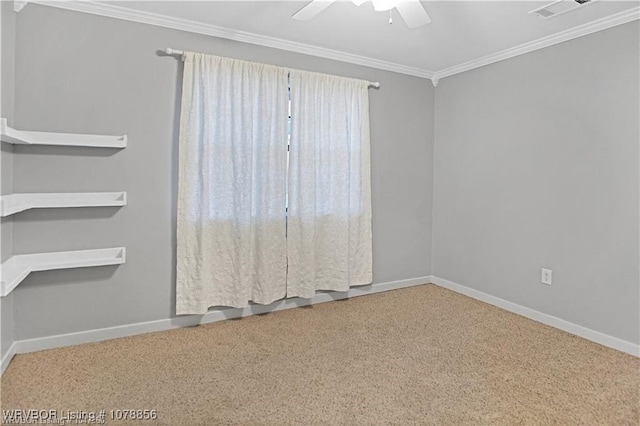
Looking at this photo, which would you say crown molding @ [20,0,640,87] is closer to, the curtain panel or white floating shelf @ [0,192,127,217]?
the curtain panel

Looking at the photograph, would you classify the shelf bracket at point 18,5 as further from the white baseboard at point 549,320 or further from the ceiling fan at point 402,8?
the white baseboard at point 549,320

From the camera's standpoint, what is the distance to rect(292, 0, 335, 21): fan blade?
7.15ft

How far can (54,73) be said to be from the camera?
8.50 ft

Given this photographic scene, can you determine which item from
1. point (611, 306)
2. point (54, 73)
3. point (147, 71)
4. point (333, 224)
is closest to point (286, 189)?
point (333, 224)

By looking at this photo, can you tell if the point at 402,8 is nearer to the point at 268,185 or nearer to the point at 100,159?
the point at 268,185

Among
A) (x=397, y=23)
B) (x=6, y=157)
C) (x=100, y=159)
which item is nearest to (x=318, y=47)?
(x=397, y=23)

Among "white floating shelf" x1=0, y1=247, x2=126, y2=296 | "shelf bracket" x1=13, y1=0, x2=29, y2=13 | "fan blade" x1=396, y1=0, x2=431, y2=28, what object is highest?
"shelf bracket" x1=13, y1=0, x2=29, y2=13

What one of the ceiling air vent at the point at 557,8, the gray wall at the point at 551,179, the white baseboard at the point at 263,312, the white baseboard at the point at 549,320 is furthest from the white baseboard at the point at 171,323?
the ceiling air vent at the point at 557,8

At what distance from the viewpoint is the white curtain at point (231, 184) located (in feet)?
9.73

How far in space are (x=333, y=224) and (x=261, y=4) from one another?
1.81 m

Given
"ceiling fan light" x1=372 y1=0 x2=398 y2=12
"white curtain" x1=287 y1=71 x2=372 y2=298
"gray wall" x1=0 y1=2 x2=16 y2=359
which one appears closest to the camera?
"ceiling fan light" x1=372 y1=0 x2=398 y2=12

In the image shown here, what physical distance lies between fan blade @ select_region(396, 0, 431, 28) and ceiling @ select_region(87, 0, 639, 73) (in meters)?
0.38

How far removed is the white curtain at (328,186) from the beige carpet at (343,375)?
52 centimetres

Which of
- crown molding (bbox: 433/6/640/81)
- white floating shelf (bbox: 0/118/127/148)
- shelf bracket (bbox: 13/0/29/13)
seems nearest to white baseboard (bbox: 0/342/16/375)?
white floating shelf (bbox: 0/118/127/148)
